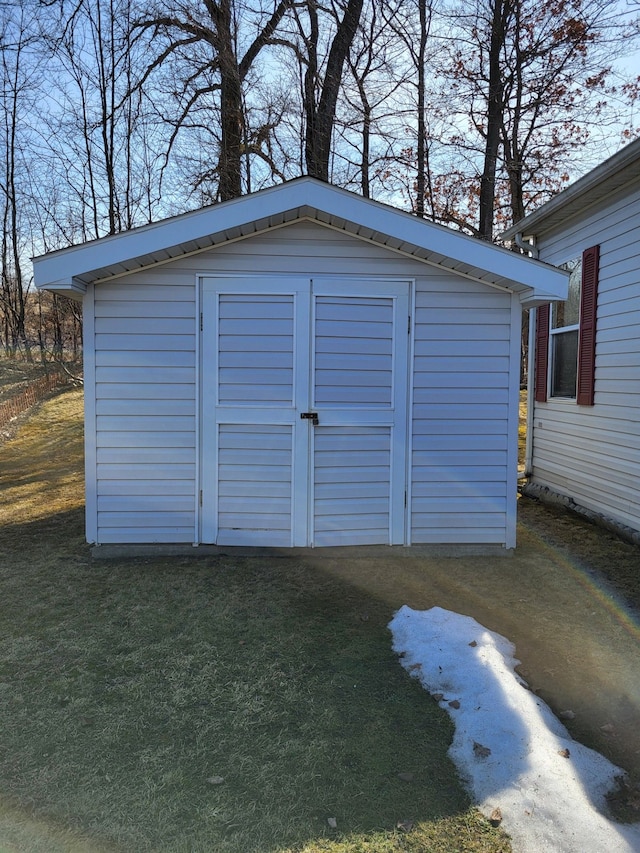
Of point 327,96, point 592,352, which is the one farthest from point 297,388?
point 327,96

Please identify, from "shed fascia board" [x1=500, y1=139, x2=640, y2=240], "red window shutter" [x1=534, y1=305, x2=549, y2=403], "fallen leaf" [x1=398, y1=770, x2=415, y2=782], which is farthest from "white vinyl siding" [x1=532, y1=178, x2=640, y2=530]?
"fallen leaf" [x1=398, y1=770, x2=415, y2=782]

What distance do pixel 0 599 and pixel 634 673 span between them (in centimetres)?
401

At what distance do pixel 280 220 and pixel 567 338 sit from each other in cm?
413

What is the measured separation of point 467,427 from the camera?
470cm

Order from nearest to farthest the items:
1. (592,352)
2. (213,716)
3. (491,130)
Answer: (213,716), (592,352), (491,130)

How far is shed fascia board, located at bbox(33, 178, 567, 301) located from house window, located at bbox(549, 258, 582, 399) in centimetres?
241

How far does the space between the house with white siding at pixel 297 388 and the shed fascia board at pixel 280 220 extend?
0.09m

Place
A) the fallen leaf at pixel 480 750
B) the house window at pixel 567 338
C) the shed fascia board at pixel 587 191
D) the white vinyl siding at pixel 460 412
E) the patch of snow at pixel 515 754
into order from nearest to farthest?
the patch of snow at pixel 515 754
the fallen leaf at pixel 480 750
the white vinyl siding at pixel 460 412
the shed fascia board at pixel 587 191
the house window at pixel 567 338

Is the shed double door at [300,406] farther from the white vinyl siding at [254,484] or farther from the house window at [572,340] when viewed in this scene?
the house window at [572,340]

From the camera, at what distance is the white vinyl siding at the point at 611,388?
5293mm

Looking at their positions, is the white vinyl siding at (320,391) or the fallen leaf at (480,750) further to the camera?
the white vinyl siding at (320,391)

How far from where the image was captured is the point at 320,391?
4598 mm

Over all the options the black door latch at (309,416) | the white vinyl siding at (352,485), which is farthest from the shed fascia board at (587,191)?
the black door latch at (309,416)

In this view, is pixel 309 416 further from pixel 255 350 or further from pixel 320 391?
pixel 255 350
